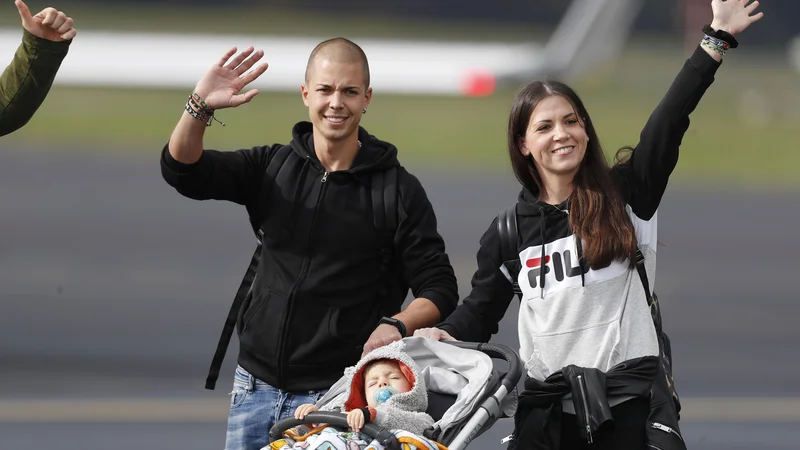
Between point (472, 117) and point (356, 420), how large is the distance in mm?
23064

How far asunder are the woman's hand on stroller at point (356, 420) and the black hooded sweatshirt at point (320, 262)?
2.02 ft

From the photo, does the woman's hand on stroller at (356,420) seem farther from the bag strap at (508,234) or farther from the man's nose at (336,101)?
the man's nose at (336,101)

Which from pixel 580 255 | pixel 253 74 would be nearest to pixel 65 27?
pixel 253 74

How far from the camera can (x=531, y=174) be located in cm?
411

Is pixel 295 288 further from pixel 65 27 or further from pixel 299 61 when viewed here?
pixel 299 61

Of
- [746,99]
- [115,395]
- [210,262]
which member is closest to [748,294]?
[210,262]

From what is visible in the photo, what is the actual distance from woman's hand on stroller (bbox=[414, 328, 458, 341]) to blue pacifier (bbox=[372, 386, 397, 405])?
0.31 m

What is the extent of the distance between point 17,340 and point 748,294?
687cm

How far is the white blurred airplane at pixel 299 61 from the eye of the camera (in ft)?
89.4

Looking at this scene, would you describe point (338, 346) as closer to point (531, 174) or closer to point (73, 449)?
point (531, 174)

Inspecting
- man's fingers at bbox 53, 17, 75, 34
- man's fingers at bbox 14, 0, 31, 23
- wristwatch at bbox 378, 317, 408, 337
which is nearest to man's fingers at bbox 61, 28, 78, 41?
man's fingers at bbox 53, 17, 75, 34

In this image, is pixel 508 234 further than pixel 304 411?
Yes

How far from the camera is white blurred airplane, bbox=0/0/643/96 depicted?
89.4ft

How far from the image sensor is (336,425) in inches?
144
